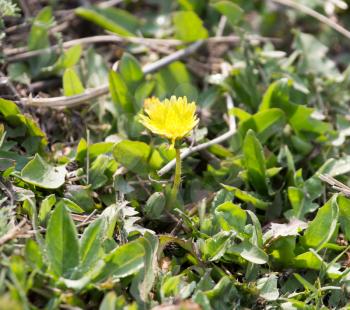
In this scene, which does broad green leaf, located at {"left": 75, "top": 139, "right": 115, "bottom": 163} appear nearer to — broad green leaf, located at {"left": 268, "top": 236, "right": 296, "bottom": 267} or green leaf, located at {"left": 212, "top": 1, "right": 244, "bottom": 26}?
broad green leaf, located at {"left": 268, "top": 236, "right": 296, "bottom": 267}

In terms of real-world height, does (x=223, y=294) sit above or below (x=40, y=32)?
below

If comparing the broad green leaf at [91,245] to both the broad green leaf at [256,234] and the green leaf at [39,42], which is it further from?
the green leaf at [39,42]

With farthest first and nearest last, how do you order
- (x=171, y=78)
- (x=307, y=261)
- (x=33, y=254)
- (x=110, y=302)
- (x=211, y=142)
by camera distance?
1. (x=171, y=78)
2. (x=211, y=142)
3. (x=307, y=261)
4. (x=33, y=254)
5. (x=110, y=302)

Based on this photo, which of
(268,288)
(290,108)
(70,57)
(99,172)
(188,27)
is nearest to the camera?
(268,288)

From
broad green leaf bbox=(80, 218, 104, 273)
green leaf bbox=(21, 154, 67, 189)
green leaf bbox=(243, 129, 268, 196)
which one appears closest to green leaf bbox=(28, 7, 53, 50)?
green leaf bbox=(21, 154, 67, 189)

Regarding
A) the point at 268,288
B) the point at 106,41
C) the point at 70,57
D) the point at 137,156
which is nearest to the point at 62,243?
the point at 137,156

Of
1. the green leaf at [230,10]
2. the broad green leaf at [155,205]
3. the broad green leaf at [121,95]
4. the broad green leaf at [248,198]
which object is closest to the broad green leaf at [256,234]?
the broad green leaf at [248,198]

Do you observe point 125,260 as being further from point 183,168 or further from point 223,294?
point 183,168

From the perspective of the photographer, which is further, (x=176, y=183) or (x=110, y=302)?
(x=176, y=183)

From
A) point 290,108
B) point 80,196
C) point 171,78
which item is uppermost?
point 290,108
